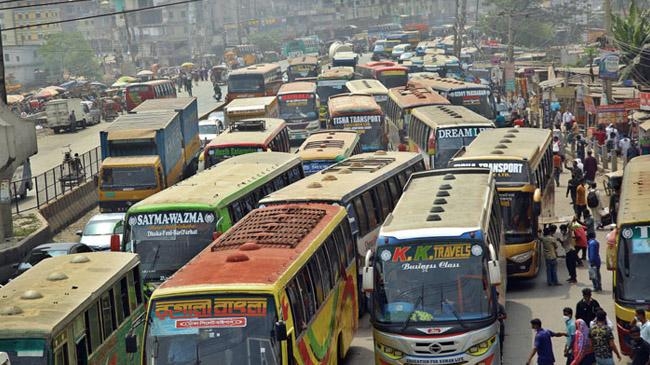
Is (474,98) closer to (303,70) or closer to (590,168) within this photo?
(590,168)

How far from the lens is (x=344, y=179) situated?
2319 cm

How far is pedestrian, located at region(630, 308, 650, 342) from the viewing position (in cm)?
1573

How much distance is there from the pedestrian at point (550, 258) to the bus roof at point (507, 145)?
1722 mm

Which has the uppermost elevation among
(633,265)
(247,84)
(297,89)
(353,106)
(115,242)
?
(633,265)

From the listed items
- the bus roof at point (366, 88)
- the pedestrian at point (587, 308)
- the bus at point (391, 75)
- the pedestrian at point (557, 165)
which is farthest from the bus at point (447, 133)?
the bus at point (391, 75)

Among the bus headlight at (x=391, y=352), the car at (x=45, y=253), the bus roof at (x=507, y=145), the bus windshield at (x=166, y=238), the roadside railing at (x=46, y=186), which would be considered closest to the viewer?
the bus headlight at (x=391, y=352)

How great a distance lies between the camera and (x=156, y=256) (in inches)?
784

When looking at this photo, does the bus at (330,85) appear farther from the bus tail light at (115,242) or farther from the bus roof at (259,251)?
the bus roof at (259,251)

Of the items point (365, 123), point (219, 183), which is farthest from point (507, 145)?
point (365, 123)

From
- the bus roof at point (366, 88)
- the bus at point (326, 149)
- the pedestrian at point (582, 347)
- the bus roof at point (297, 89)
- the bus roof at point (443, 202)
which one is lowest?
the bus roof at point (366, 88)

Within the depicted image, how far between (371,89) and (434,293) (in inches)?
1476

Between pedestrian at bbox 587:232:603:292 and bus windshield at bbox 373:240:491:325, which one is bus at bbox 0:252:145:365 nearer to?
bus windshield at bbox 373:240:491:325

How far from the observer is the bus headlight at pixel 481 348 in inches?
616

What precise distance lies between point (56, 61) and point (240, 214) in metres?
113
